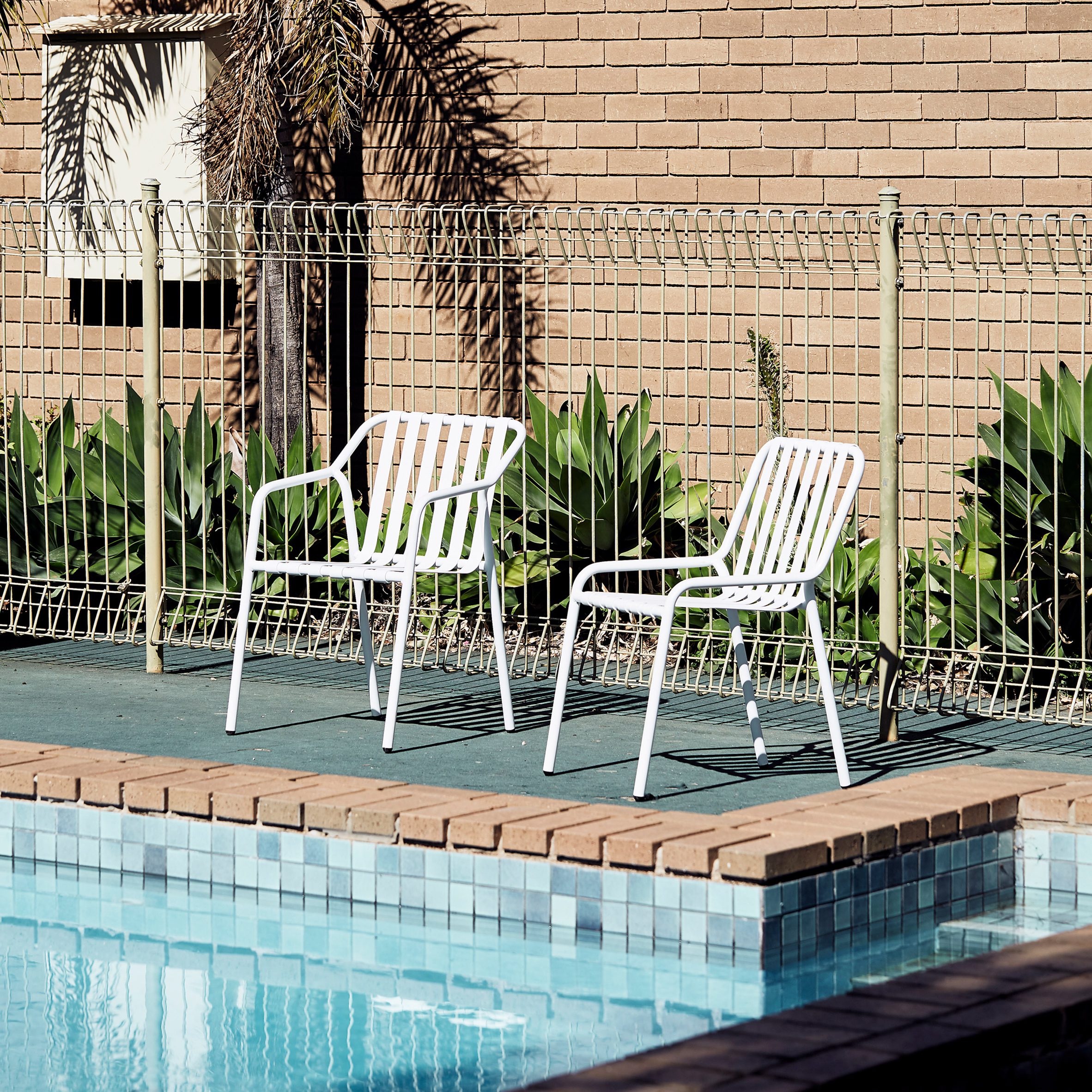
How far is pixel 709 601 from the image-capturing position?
581 centimetres

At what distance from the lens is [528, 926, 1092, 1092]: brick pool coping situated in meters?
3.31

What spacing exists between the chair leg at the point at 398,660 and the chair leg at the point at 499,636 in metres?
0.32

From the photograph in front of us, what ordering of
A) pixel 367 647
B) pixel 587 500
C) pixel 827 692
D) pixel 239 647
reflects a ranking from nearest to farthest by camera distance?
pixel 827 692 → pixel 239 647 → pixel 367 647 → pixel 587 500

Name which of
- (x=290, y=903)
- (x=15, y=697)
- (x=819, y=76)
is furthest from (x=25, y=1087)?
(x=819, y=76)

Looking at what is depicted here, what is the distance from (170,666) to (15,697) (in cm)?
85

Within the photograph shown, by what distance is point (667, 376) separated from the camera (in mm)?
9391

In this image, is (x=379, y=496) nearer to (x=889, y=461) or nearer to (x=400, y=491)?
(x=400, y=491)

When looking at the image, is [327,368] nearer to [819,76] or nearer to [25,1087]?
[819,76]

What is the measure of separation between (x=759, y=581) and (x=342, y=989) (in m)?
1.66

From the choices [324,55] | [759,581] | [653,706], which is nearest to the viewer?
[653,706]

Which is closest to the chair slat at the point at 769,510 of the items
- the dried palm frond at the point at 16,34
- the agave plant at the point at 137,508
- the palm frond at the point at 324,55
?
the agave plant at the point at 137,508

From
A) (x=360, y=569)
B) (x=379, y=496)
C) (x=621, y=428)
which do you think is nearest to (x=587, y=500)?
(x=621, y=428)

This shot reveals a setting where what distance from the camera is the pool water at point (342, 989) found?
4309 millimetres

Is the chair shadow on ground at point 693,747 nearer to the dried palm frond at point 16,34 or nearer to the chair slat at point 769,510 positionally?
the chair slat at point 769,510
